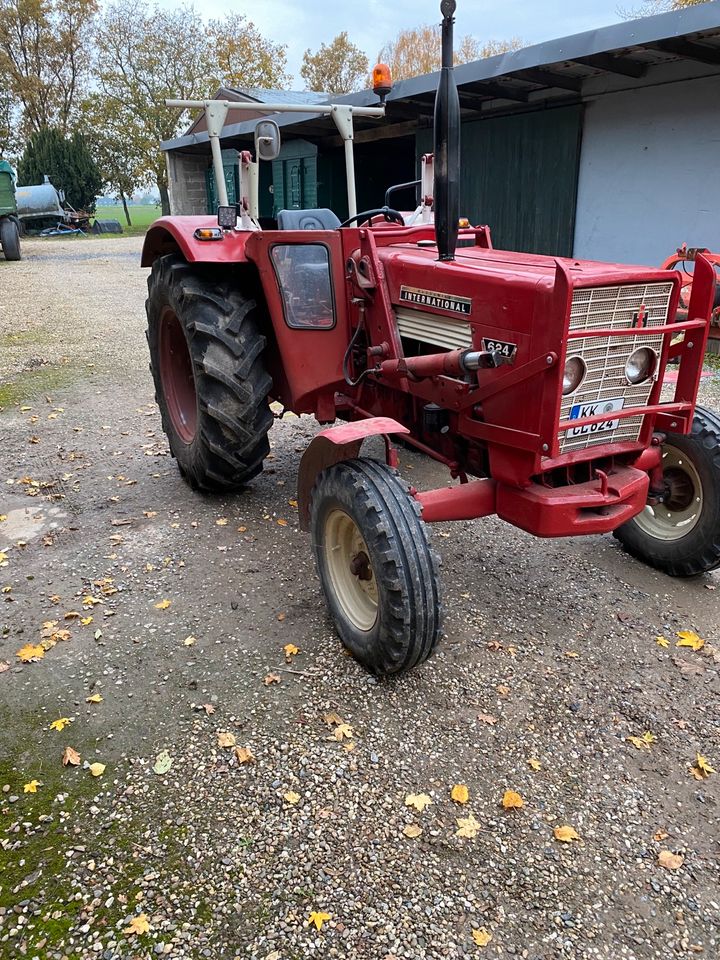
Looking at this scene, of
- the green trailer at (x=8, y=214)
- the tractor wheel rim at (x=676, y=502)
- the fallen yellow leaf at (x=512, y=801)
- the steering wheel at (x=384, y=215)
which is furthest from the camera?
the green trailer at (x=8, y=214)

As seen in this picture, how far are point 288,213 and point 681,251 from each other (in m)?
5.22

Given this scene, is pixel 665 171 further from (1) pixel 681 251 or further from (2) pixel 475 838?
(2) pixel 475 838

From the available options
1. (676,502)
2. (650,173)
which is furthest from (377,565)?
(650,173)

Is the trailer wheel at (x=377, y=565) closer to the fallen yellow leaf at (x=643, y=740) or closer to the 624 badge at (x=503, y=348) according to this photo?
the 624 badge at (x=503, y=348)

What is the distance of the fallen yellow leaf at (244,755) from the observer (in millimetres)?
2572

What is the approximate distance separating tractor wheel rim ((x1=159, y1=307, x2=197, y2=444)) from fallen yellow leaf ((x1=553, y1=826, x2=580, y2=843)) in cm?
333

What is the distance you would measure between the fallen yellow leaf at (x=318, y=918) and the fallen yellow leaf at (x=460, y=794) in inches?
22.4

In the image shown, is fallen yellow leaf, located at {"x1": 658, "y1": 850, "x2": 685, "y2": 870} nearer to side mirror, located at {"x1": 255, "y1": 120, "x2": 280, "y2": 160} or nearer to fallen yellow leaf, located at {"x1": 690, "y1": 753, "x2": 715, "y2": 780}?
fallen yellow leaf, located at {"x1": 690, "y1": 753, "x2": 715, "y2": 780}

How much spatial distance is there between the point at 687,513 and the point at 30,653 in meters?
3.07

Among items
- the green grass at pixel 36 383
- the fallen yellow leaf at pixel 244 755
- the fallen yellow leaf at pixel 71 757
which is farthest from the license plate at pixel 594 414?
the green grass at pixel 36 383

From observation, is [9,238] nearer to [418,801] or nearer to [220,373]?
[220,373]

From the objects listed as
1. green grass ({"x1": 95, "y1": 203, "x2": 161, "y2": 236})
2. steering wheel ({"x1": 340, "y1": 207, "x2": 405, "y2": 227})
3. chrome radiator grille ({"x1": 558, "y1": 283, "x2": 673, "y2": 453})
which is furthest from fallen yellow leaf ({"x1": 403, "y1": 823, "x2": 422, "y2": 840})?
green grass ({"x1": 95, "y1": 203, "x2": 161, "y2": 236})

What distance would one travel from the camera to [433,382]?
322 cm

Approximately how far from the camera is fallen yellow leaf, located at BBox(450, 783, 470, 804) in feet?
7.95
